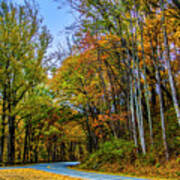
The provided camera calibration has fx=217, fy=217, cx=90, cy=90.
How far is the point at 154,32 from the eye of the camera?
42.9 ft

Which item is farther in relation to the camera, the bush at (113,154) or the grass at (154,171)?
the bush at (113,154)

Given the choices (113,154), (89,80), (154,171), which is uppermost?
(89,80)

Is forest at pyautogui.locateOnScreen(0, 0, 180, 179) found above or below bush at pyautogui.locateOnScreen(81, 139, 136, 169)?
above

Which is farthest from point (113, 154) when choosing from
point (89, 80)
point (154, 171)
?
point (89, 80)

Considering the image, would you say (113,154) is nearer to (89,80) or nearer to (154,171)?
(154,171)

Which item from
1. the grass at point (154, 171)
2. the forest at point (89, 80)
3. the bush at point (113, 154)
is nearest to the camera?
the grass at point (154, 171)

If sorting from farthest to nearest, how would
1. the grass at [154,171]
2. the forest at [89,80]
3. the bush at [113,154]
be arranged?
1. the forest at [89,80]
2. the bush at [113,154]
3. the grass at [154,171]

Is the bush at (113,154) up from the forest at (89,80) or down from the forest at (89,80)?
down

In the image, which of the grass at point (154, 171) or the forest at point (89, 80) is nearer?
the grass at point (154, 171)

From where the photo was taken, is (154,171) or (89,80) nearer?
(154,171)

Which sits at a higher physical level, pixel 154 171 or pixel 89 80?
pixel 89 80

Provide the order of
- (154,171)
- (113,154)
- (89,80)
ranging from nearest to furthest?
(154,171), (113,154), (89,80)

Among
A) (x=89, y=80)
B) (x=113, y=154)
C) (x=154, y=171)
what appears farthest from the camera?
(x=89, y=80)

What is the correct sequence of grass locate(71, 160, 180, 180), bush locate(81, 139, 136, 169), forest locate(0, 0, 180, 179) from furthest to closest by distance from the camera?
forest locate(0, 0, 180, 179) → bush locate(81, 139, 136, 169) → grass locate(71, 160, 180, 180)
